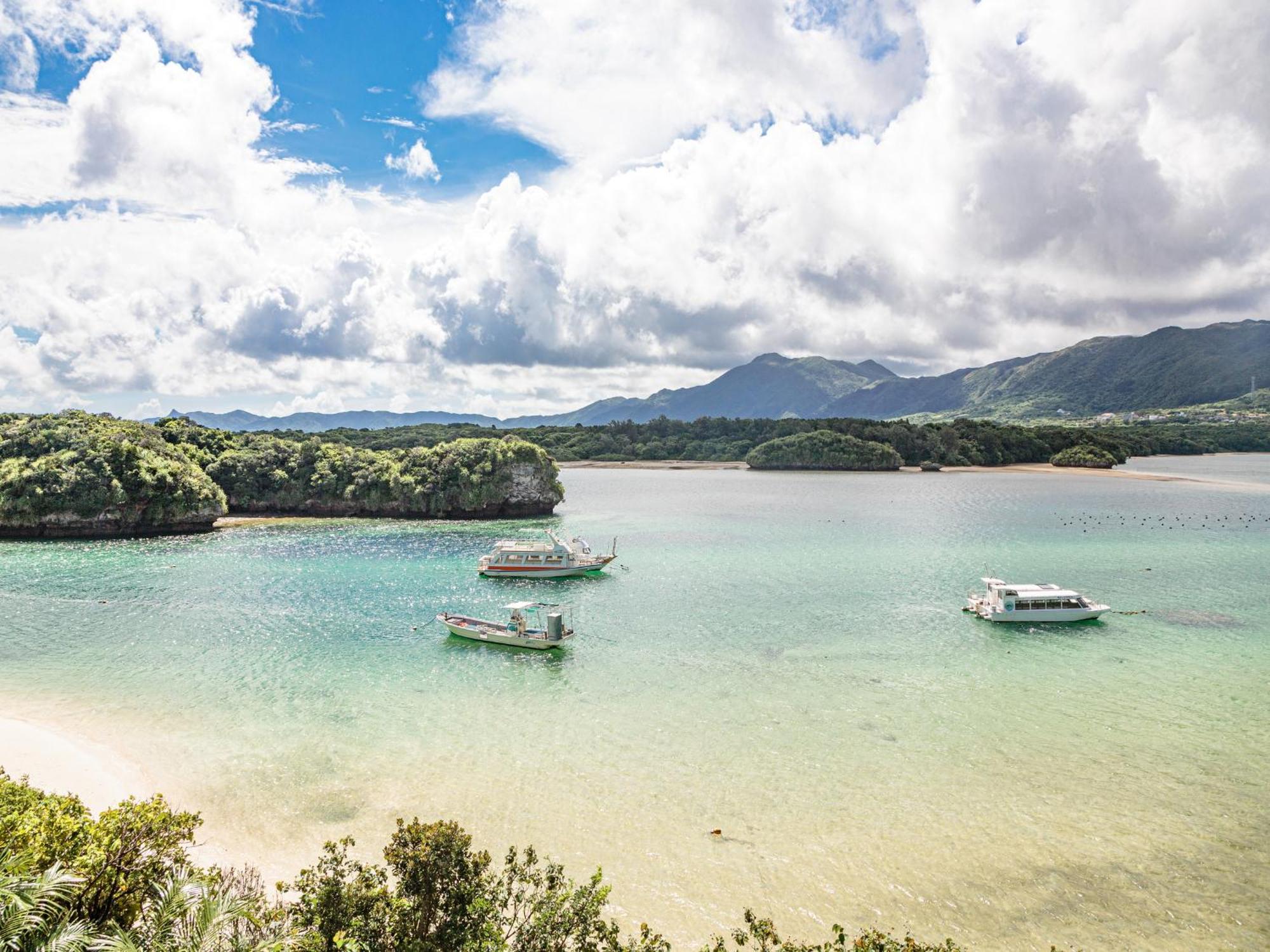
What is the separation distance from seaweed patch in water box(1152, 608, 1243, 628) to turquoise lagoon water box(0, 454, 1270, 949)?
0.31 meters

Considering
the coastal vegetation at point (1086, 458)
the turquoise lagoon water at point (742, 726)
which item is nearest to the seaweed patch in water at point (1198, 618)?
the turquoise lagoon water at point (742, 726)

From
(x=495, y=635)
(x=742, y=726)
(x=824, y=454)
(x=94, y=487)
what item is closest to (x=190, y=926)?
(x=742, y=726)

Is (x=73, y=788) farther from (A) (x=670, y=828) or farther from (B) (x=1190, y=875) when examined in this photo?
(B) (x=1190, y=875)

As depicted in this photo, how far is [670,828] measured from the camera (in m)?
20.0

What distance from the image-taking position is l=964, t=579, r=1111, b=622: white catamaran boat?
41250 mm

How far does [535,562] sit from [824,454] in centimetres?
13567

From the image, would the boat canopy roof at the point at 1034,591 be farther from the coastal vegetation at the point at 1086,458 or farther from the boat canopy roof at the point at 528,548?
the coastal vegetation at the point at 1086,458

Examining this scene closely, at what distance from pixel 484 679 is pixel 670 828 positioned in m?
14.8

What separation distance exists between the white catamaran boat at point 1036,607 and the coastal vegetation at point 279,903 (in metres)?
32.7

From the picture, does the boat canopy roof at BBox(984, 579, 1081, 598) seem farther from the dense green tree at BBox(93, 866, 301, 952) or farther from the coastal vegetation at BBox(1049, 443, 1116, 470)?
the coastal vegetation at BBox(1049, 443, 1116, 470)

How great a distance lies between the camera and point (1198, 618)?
41.5 metres

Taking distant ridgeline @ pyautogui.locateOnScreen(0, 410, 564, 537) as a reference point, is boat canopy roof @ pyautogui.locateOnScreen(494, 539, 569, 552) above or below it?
below

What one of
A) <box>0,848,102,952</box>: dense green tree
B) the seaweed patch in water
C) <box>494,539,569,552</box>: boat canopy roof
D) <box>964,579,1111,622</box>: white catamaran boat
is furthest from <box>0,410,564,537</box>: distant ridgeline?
<box>0,848,102,952</box>: dense green tree

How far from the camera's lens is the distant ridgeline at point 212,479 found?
71250mm
